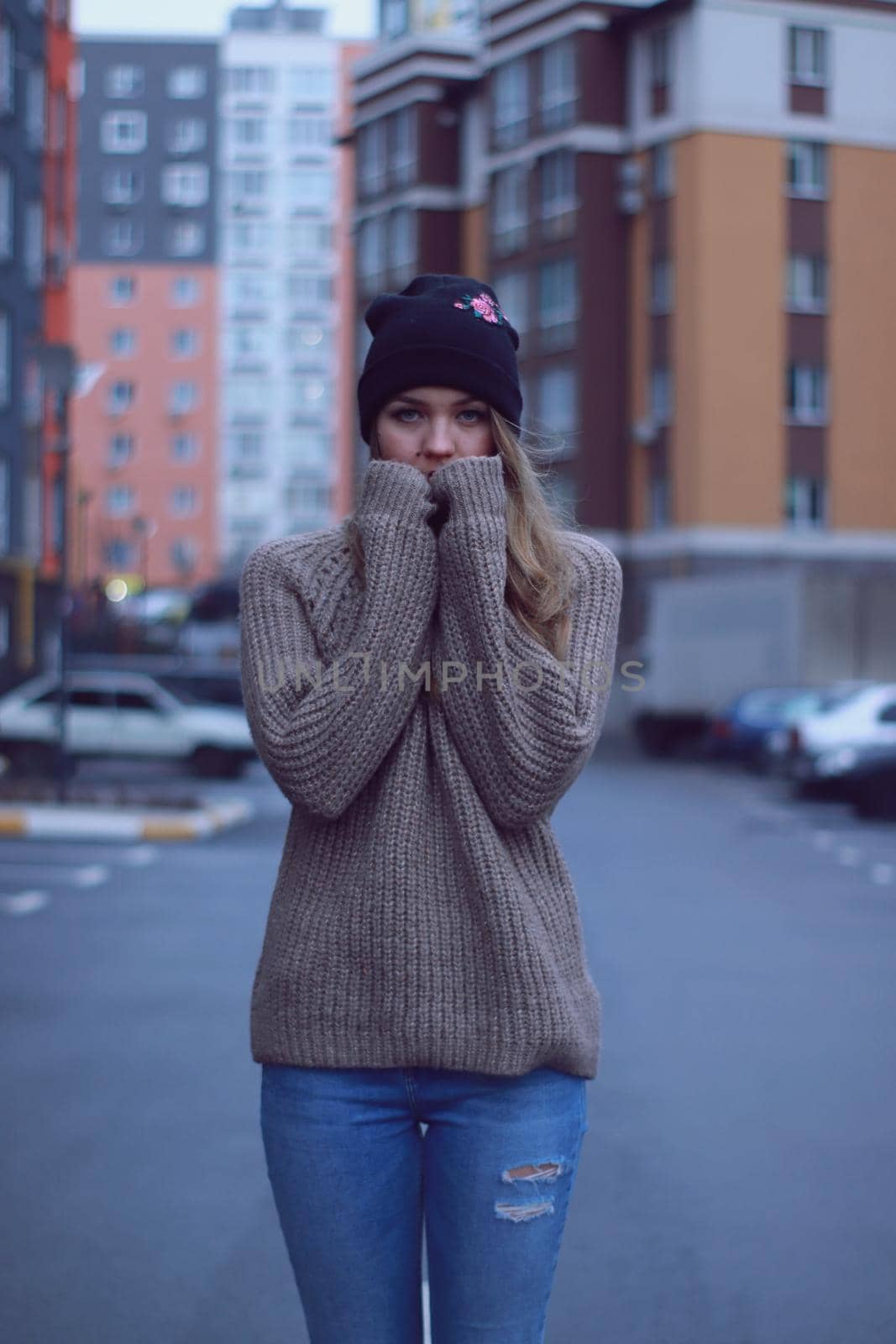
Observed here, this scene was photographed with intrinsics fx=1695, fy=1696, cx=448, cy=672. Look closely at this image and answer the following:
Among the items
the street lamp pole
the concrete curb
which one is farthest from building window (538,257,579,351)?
the concrete curb

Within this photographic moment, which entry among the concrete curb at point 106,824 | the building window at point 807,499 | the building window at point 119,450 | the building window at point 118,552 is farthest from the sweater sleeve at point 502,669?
the building window at point 119,450

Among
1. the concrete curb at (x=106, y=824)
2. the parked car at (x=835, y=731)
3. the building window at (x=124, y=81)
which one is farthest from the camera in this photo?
the building window at (x=124, y=81)

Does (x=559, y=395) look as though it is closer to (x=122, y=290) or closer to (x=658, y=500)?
(x=658, y=500)

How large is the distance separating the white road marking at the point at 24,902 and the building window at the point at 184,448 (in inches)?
2541

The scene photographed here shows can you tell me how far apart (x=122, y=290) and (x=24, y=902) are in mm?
63657

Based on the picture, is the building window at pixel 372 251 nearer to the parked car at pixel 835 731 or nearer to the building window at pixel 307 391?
the parked car at pixel 835 731

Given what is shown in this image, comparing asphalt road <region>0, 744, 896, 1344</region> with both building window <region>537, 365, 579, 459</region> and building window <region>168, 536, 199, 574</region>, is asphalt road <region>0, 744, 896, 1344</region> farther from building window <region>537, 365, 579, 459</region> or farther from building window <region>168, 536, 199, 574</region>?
building window <region>168, 536, 199, 574</region>

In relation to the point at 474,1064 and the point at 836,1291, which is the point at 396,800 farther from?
the point at 836,1291

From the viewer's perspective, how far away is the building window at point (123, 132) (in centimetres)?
3531

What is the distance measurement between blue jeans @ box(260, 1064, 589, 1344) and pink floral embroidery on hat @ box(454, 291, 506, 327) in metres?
0.94

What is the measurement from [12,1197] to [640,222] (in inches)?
1441

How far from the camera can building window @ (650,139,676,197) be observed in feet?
119

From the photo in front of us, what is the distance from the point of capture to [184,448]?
74.1 metres

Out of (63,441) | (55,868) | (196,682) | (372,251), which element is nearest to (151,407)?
(372,251)
